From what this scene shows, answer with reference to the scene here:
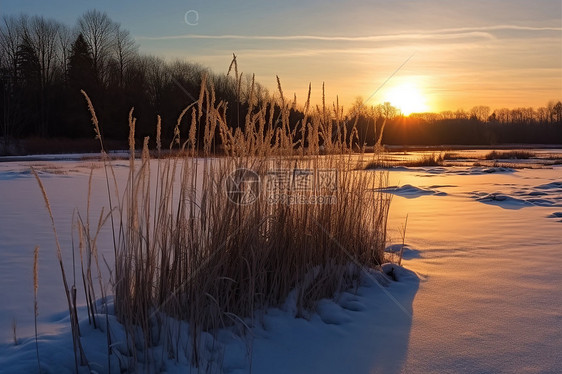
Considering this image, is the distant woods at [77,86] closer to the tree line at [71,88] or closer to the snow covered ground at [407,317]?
the tree line at [71,88]

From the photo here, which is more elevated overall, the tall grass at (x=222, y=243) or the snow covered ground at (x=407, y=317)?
the tall grass at (x=222, y=243)

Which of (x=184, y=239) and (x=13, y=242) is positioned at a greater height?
(x=184, y=239)

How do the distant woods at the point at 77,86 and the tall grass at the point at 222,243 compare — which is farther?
the distant woods at the point at 77,86

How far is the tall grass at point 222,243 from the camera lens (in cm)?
185

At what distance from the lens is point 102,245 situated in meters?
3.61

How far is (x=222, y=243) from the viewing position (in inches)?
83.2

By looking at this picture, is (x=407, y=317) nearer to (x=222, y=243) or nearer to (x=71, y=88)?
(x=222, y=243)

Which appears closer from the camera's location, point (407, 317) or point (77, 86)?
point (407, 317)

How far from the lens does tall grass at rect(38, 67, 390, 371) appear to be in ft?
6.08

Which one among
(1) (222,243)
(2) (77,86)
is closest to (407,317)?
(1) (222,243)

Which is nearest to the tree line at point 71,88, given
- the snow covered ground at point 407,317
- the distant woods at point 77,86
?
the distant woods at point 77,86

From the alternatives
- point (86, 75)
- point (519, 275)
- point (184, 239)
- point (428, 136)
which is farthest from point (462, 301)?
point (428, 136)

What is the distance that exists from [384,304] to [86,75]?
105 ft

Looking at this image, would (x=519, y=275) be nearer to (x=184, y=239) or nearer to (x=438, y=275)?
(x=438, y=275)
